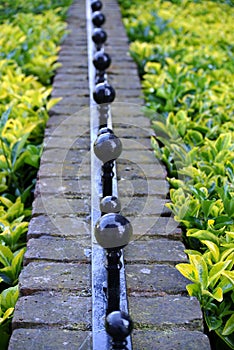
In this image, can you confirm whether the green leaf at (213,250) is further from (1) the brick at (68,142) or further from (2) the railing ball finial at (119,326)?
(1) the brick at (68,142)

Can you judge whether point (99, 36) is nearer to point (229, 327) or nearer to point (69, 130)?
point (69, 130)

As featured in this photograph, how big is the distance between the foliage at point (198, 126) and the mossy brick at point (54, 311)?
39 centimetres

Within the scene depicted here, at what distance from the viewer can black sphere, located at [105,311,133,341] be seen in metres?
1.60

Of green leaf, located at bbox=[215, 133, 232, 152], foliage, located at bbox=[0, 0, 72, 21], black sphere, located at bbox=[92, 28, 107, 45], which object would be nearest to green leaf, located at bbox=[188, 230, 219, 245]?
green leaf, located at bbox=[215, 133, 232, 152]

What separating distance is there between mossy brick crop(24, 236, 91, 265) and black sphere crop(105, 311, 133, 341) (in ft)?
2.22

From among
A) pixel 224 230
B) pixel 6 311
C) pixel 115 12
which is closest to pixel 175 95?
pixel 224 230

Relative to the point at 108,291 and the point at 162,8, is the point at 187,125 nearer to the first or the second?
the point at 108,291

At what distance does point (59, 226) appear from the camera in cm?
250

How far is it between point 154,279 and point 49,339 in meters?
0.49

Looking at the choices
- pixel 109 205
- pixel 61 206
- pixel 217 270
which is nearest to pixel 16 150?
pixel 61 206

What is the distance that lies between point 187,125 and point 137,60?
1571mm

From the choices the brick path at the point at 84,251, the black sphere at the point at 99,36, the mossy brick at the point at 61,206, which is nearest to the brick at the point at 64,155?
the brick path at the point at 84,251

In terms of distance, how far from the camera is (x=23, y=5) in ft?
20.9

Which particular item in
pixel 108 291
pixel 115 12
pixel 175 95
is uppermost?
pixel 108 291
